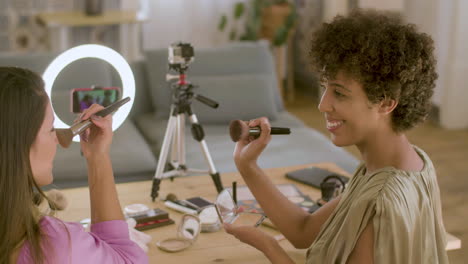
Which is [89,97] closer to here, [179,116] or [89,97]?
[89,97]

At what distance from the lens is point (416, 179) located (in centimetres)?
129

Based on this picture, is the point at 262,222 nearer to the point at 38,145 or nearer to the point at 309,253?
the point at 309,253

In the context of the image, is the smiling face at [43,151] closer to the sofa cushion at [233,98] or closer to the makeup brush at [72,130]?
the makeup brush at [72,130]

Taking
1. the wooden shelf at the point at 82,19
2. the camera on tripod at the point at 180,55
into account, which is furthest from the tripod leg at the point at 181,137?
the wooden shelf at the point at 82,19

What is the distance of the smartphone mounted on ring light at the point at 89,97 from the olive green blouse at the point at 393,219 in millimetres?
820

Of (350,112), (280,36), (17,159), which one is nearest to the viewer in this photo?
(17,159)

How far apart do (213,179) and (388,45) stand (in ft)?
2.96

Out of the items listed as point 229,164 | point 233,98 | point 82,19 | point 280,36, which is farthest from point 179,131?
point 280,36

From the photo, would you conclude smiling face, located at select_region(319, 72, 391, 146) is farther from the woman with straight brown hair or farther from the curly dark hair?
the woman with straight brown hair

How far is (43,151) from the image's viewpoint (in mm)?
1130

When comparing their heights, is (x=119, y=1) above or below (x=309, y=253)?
above

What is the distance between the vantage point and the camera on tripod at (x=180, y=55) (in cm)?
191

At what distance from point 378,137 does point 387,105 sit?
0.25 feet

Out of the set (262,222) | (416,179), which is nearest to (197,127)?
(262,222)
